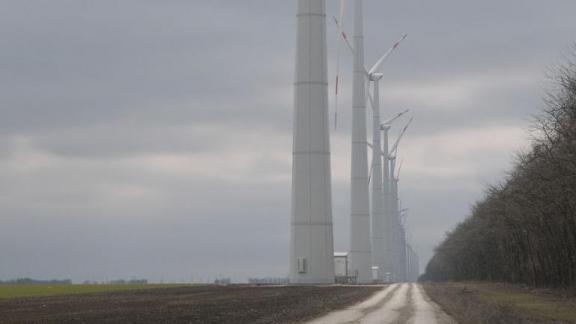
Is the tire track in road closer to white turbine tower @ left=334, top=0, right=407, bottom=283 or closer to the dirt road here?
the dirt road

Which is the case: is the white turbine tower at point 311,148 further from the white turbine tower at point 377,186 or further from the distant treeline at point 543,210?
the white turbine tower at point 377,186

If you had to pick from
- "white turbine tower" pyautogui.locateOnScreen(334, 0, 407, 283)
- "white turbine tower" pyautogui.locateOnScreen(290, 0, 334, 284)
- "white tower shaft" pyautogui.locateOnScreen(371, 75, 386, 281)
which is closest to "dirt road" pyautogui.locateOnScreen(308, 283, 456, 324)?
"white turbine tower" pyautogui.locateOnScreen(290, 0, 334, 284)

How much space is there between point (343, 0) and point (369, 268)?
138 ft

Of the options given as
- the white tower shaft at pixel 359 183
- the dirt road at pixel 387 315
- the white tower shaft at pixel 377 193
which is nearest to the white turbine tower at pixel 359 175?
the white tower shaft at pixel 359 183

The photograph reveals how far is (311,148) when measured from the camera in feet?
319

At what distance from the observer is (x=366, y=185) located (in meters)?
146

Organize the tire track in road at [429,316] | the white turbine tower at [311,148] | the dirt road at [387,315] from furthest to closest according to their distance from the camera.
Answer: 1. the white turbine tower at [311,148]
2. the dirt road at [387,315]
3. the tire track in road at [429,316]

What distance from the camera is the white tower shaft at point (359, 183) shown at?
145 metres

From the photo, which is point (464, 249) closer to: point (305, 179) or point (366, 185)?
point (366, 185)

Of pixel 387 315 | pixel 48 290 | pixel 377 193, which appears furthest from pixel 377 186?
pixel 387 315

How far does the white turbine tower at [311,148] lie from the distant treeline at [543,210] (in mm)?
16551

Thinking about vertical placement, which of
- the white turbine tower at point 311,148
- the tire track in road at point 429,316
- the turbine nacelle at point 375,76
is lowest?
the tire track in road at point 429,316

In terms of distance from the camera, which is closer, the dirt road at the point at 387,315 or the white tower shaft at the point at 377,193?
the dirt road at the point at 387,315

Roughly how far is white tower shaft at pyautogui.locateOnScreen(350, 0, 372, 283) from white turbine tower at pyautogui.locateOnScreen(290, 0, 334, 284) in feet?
152
